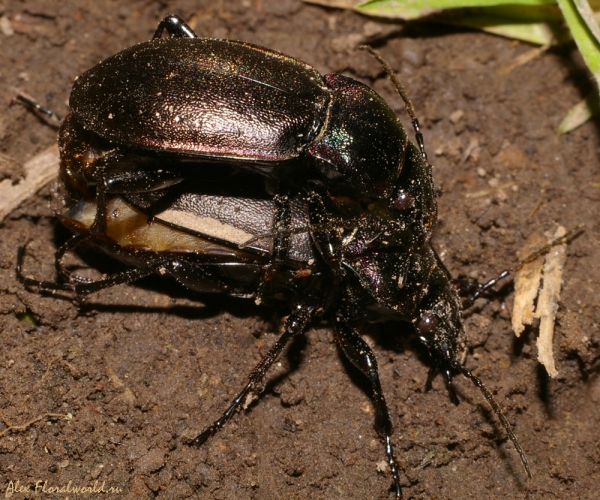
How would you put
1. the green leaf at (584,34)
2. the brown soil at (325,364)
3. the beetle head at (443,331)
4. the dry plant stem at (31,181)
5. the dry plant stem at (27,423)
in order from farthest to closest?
the green leaf at (584,34) → the dry plant stem at (31,181) → the beetle head at (443,331) → the brown soil at (325,364) → the dry plant stem at (27,423)

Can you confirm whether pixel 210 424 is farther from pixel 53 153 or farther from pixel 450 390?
pixel 53 153

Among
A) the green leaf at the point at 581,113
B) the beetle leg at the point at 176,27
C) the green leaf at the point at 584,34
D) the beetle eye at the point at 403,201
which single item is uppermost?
the green leaf at the point at 584,34

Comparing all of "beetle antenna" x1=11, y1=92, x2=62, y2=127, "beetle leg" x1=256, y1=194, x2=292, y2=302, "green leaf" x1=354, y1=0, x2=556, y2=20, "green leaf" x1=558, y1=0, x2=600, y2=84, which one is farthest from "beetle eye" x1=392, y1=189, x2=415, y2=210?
"beetle antenna" x1=11, y1=92, x2=62, y2=127

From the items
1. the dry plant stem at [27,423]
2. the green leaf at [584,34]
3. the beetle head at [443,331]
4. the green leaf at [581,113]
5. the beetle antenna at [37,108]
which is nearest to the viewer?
the dry plant stem at [27,423]

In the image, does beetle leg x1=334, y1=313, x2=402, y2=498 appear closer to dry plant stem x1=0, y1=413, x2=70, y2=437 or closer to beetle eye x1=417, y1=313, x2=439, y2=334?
beetle eye x1=417, y1=313, x2=439, y2=334

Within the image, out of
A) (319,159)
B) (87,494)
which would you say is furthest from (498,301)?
(87,494)

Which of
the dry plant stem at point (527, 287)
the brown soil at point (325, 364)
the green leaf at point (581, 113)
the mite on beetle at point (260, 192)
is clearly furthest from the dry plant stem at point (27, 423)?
the green leaf at point (581, 113)

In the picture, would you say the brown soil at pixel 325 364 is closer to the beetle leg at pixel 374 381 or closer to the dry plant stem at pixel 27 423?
the dry plant stem at pixel 27 423
